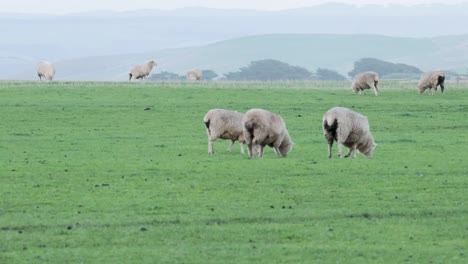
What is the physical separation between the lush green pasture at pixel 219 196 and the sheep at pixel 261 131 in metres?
0.36

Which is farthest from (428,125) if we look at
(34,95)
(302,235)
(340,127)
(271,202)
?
(302,235)

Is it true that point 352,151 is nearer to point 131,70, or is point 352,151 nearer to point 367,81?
point 367,81

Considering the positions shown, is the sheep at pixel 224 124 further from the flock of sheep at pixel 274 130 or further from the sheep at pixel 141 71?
the sheep at pixel 141 71

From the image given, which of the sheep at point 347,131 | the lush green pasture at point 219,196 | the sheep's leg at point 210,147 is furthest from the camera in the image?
the sheep's leg at point 210,147

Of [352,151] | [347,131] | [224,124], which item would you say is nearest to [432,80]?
[352,151]

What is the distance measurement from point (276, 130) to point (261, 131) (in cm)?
35

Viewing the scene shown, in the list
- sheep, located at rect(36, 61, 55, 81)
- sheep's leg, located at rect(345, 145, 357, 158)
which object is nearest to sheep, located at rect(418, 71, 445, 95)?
sheep, located at rect(36, 61, 55, 81)

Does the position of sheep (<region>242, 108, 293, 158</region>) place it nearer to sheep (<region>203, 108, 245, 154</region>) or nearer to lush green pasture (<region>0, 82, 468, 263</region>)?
lush green pasture (<region>0, 82, 468, 263</region>)

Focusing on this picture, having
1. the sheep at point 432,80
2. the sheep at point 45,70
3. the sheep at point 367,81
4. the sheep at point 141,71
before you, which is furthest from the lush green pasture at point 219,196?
the sheep at point 45,70

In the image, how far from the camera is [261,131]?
26.0 m

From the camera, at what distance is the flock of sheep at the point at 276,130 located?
26.0 m

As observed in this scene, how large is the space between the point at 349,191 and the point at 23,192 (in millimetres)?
5179

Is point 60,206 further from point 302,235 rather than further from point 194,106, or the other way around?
point 194,106

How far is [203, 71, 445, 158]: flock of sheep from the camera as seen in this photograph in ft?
85.4
